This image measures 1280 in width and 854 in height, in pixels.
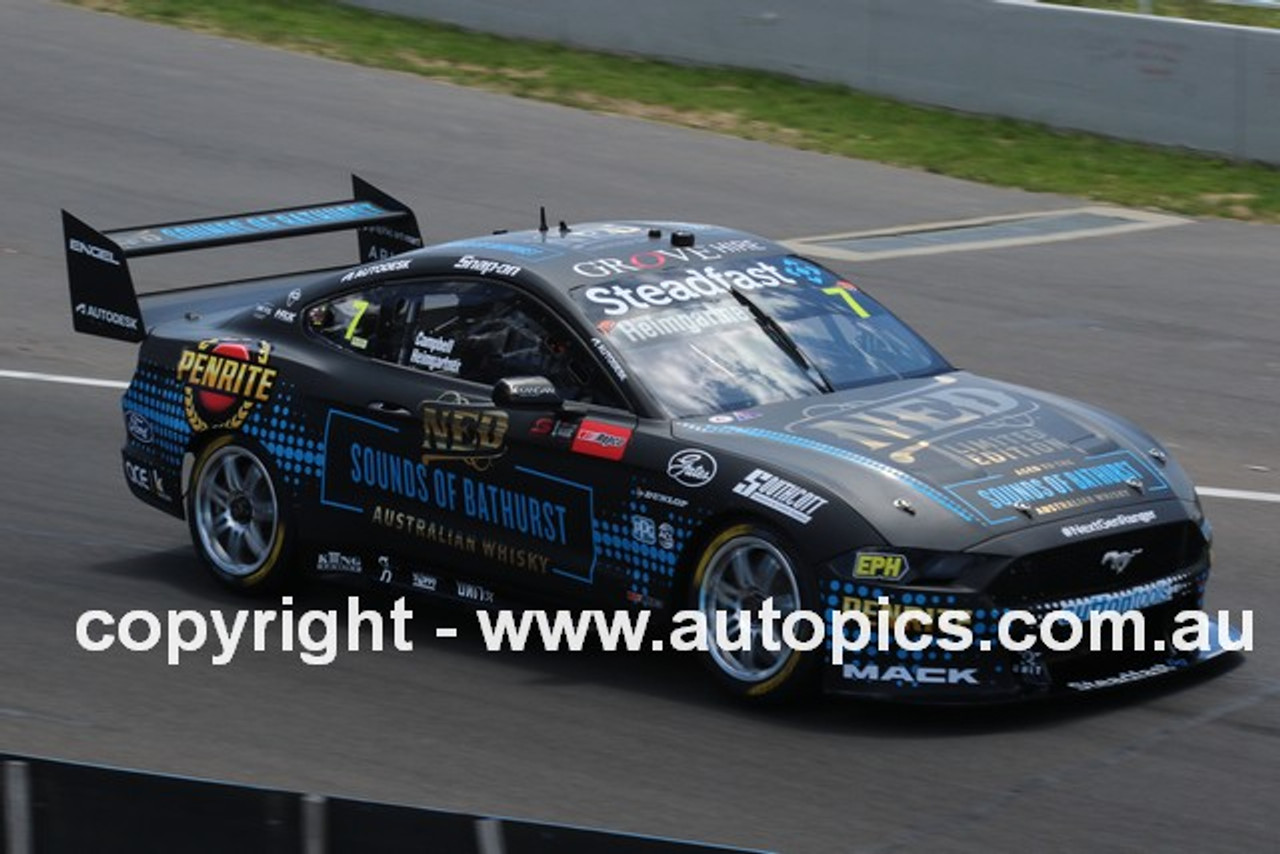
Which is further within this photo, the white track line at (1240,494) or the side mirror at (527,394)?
the white track line at (1240,494)

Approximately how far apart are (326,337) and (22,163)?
1055 cm

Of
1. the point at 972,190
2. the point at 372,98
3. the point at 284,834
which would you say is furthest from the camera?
the point at 372,98

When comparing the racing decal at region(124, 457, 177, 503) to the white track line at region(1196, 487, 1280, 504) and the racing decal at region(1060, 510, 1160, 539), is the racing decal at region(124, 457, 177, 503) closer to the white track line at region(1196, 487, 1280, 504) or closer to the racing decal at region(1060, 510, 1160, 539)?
the racing decal at region(1060, 510, 1160, 539)

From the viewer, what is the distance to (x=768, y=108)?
2144 cm

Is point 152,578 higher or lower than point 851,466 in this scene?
lower

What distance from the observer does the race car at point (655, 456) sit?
26.1ft

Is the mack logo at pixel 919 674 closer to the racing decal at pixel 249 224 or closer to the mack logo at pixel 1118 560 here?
the mack logo at pixel 1118 560

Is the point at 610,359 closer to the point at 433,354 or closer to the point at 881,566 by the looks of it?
the point at 433,354

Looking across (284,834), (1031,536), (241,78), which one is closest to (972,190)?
(241,78)

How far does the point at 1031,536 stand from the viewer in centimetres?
793

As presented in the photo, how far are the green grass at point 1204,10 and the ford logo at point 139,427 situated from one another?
11.7 metres

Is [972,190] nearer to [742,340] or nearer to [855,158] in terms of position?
[855,158]

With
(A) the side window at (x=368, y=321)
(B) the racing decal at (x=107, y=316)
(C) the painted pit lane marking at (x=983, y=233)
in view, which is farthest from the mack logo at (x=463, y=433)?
(C) the painted pit lane marking at (x=983, y=233)

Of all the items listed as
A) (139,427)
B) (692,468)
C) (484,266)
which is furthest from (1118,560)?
(139,427)
